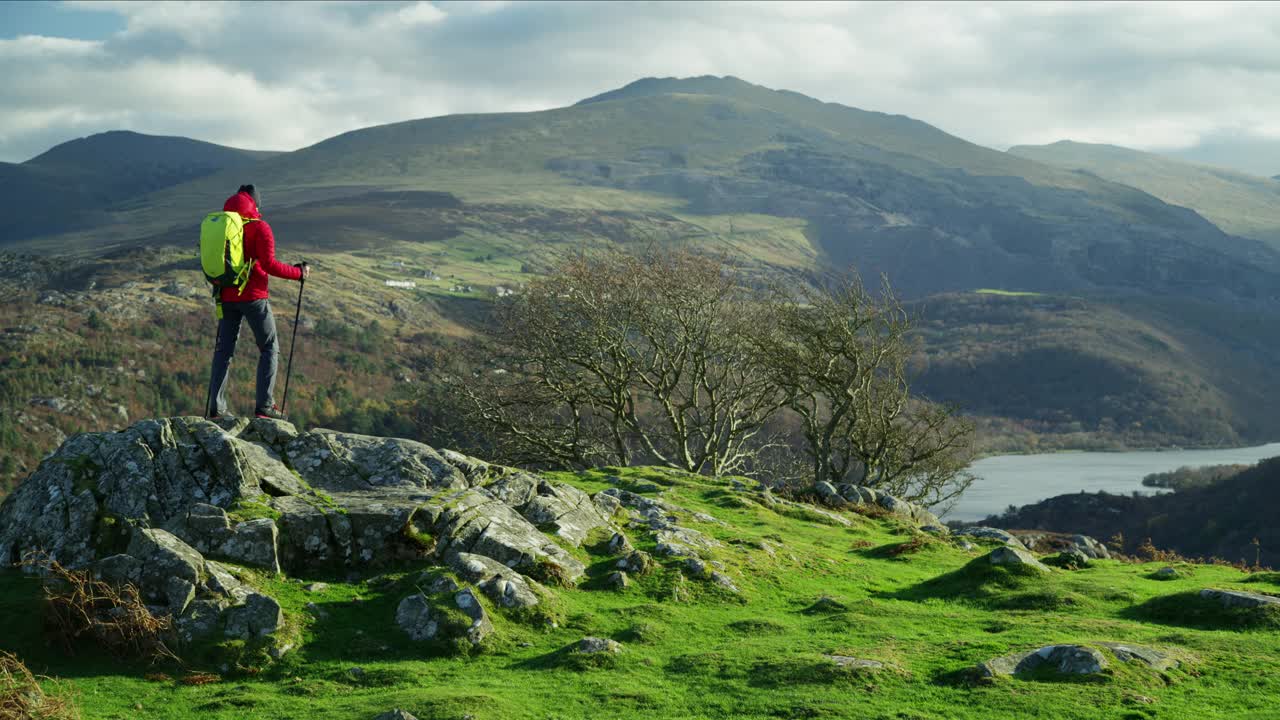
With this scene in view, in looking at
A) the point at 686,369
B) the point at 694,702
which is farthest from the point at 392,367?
the point at 694,702

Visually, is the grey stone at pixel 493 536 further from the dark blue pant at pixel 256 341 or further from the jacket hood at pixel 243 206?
the jacket hood at pixel 243 206

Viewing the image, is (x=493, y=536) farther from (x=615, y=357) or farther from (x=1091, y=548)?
(x=615, y=357)

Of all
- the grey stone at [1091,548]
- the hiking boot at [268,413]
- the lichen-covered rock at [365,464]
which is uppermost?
the hiking boot at [268,413]

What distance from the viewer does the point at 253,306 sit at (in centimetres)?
2034

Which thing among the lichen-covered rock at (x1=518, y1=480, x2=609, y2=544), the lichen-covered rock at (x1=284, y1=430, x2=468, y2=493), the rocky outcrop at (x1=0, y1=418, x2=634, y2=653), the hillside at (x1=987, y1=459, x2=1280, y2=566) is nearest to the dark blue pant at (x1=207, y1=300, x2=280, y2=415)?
the rocky outcrop at (x1=0, y1=418, x2=634, y2=653)

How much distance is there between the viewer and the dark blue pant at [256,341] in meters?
20.4

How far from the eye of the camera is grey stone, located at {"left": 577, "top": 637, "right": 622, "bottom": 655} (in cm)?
1537

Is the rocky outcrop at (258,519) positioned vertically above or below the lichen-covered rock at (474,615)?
above

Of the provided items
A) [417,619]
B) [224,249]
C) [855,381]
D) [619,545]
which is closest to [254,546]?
[417,619]

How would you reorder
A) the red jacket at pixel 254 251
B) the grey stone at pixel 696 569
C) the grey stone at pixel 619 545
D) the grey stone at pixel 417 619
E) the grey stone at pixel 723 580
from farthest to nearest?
the grey stone at pixel 619 545
the red jacket at pixel 254 251
the grey stone at pixel 696 569
the grey stone at pixel 723 580
the grey stone at pixel 417 619

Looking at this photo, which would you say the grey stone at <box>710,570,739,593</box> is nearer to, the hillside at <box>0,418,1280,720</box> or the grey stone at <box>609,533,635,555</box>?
the hillside at <box>0,418,1280,720</box>

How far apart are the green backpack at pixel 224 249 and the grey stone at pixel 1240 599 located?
20.0 metres

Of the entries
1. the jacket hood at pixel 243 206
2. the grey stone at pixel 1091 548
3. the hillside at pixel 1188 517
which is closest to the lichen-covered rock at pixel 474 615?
the jacket hood at pixel 243 206

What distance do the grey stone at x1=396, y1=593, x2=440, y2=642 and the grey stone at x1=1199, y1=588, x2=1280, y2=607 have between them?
14429mm
